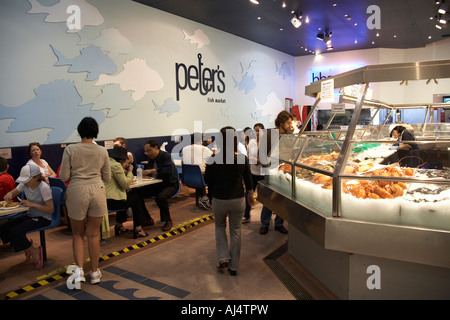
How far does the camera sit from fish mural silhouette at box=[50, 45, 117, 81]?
6.28 m

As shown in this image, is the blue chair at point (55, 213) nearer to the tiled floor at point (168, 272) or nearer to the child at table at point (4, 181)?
the tiled floor at point (168, 272)

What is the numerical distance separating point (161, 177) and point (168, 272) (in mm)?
2096

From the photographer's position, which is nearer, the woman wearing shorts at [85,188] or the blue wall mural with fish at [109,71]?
the woman wearing shorts at [85,188]

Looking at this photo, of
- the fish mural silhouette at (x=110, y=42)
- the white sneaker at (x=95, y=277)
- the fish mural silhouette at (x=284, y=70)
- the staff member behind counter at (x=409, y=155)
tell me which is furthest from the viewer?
the fish mural silhouette at (x=284, y=70)

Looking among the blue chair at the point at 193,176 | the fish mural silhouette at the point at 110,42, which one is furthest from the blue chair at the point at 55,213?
the fish mural silhouette at the point at 110,42

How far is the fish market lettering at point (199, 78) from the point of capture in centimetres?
879

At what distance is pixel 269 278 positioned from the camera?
3.67 meters

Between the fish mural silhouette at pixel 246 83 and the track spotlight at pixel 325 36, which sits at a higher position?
the track spotlight at pixel 325 36

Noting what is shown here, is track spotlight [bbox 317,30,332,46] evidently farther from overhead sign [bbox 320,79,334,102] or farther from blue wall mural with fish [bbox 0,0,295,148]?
overhead sign [bbox 320,79,334,102]

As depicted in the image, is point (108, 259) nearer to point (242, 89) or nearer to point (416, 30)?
point (242, 89)

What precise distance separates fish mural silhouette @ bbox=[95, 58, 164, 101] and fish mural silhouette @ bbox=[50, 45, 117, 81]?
146 mm

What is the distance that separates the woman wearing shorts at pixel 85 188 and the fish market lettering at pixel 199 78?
17.6ft
